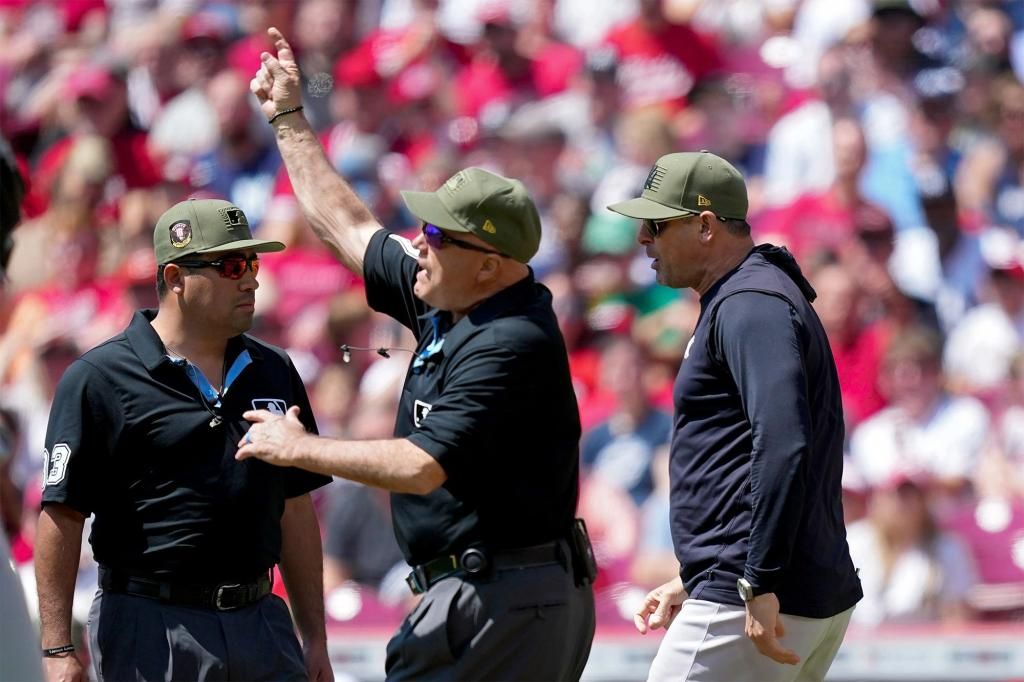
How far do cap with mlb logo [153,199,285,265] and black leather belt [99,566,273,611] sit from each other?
0.84m

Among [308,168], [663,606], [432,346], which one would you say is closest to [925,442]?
[663,606]

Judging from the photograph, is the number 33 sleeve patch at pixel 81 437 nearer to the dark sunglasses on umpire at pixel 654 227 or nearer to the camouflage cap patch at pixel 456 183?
the camouflage cap patch at pixel 456 183

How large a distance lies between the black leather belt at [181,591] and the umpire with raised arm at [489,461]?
44cm

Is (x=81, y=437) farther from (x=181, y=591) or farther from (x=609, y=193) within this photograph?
(x=609, y=193)

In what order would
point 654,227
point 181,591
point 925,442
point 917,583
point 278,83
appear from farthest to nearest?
1. point 925,442
2. point 917,583
3. point 278,83
4. point 654,227
5. point 181,591

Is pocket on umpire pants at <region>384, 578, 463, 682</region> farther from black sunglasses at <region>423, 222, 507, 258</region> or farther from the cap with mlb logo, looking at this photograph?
the cap with mlb logo

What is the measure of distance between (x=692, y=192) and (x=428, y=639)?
1.33 m

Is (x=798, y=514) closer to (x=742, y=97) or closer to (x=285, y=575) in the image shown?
(x=285, y=575)

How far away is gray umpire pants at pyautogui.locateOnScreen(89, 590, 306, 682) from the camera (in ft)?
14.3

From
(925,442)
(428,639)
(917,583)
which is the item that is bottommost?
(917,583)

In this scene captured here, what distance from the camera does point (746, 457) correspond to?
4219mm

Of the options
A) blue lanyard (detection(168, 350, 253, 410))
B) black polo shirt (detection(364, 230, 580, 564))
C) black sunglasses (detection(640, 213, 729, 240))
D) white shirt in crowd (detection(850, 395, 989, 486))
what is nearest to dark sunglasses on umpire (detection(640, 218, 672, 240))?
black sunglasses (detection(640, 213, 729, 240))

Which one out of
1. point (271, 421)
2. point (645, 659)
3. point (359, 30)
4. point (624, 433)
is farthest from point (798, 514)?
point (359, 30)

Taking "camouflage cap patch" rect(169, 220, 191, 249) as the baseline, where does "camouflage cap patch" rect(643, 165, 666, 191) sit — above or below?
below
